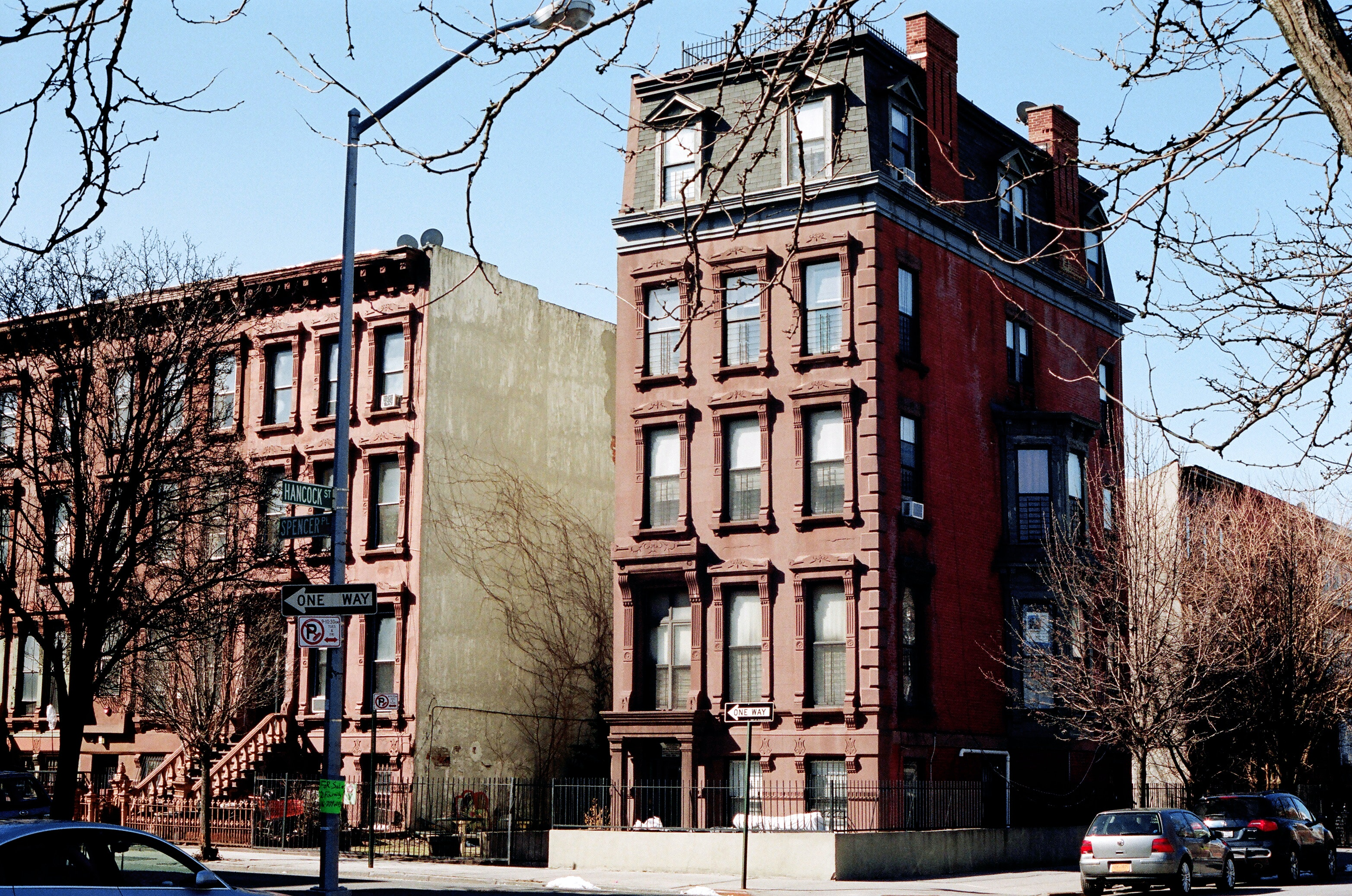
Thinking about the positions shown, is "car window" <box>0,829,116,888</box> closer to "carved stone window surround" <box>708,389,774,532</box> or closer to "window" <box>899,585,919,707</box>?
"carved stone window surround" <box>708,389,774,532</box>

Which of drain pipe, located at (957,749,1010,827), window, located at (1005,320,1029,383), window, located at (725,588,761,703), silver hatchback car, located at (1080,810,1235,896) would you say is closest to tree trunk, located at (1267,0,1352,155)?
silver hatchback car, located at (1080,810,1235,896)

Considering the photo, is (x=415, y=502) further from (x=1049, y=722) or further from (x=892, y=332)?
(x=1049, y=722)

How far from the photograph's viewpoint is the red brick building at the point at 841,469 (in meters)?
34.5

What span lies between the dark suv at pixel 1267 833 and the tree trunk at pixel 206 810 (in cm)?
1923

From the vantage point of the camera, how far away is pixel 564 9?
342 inches

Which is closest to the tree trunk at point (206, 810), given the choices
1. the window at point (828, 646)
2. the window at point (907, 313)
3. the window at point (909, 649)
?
the window at point (828, 646)

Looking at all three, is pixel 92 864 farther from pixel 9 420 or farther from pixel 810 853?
pixel 9 420

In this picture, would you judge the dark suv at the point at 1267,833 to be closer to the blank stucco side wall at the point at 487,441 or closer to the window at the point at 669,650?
the window at the point at 669,650

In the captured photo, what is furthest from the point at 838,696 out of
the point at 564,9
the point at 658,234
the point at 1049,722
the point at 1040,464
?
the point at 564,9

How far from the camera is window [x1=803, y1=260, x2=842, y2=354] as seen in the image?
35.6 m

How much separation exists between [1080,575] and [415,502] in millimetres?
15950

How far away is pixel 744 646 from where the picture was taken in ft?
117

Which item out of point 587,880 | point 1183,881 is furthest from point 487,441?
point 1183,881

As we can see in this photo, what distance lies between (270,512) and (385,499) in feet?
9.45
